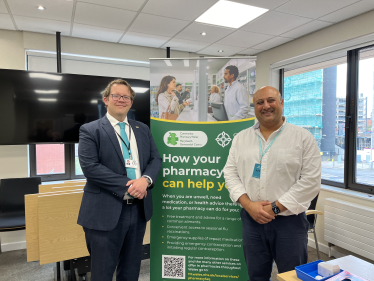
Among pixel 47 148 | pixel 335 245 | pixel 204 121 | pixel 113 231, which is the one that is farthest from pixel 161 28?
pixel 335 245

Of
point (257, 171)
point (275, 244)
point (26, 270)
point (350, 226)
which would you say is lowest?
point (26, 270)

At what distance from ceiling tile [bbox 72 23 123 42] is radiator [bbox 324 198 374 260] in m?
3.54

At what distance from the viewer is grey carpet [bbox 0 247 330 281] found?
8.77ft

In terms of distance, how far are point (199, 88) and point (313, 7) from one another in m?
1.74

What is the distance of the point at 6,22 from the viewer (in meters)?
3.13

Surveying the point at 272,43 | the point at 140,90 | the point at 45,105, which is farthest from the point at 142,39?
the point at 272,43

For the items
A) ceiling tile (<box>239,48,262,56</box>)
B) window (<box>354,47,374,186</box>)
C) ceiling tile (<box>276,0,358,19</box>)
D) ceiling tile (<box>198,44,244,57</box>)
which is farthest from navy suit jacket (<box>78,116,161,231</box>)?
ceiling tile (<box>239,48,262,56</box>)

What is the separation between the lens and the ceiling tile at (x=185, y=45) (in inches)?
153

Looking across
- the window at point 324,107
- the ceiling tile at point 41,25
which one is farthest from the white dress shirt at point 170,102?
the window at point 324,107

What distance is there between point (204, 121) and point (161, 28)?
1907mm

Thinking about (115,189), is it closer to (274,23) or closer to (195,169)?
(195,169)

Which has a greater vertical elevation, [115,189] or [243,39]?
[243,39]

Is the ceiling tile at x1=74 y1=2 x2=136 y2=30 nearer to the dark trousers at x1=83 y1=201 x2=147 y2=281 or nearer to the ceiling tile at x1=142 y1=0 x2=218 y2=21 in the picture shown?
the ceiling tile at x1=142 y1=0 x2=218 y2=21

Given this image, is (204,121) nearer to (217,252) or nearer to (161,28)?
(217,252)
